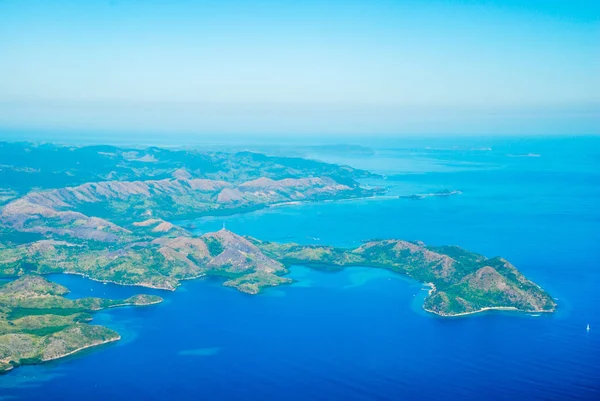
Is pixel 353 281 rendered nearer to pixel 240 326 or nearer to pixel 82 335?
pixel 240 326

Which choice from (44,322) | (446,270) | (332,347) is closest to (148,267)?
(44,322)

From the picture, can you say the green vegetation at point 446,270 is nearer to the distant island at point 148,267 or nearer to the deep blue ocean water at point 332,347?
the distant island at point 148,267

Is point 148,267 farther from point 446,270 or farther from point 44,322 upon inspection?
point 446,270

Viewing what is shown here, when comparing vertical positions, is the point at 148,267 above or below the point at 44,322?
above

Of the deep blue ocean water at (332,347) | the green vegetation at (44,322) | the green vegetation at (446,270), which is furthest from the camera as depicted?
the green vegetation at (446,270)

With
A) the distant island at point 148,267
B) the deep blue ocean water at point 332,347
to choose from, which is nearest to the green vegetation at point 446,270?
the distant island at point 148,267

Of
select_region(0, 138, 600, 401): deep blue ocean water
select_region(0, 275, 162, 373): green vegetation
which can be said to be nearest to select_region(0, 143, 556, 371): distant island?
select_region(0, 275, 162, 373): green vegetation

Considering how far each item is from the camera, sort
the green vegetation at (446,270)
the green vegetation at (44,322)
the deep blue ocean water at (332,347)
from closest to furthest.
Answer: the deep blue ocean water at (332,347) < the green vegetation at (44,322) < the green vegetation at (446,270)

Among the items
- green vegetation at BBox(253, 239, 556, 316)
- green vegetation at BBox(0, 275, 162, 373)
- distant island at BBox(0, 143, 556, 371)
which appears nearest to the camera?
green vegetation at BBox(0, 275, 162, 373)

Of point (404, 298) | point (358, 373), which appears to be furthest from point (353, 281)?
point (358, 373)

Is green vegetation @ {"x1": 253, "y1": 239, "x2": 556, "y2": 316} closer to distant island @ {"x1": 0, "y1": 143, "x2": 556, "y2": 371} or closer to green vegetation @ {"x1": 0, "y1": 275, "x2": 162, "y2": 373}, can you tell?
distant island @ {"x1": 0, "y1": 143, "x2": 556, "y2": 371}
